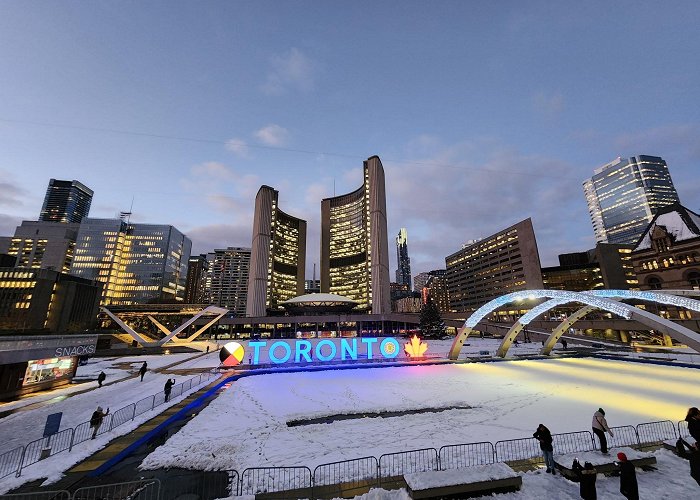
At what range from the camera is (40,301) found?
85.8 m

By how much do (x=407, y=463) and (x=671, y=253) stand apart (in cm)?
7751

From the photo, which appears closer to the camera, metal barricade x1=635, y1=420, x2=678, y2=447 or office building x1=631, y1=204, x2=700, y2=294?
metal barricade x1=635, y1=420, x2=678, y2=447

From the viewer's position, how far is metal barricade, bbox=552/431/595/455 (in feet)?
35.7

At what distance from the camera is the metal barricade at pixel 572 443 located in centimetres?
1087

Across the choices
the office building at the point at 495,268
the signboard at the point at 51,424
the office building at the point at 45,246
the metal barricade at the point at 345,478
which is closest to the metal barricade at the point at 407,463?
the metal barricade at the point at 345,478

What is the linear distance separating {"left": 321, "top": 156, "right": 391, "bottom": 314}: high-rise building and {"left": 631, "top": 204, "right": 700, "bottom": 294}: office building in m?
79.3

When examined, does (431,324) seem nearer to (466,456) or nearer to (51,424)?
(466,456)

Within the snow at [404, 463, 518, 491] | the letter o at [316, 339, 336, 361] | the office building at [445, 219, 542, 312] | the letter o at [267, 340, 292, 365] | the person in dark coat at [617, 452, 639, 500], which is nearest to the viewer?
the person in dark coat at [617, 452, 639, 500]

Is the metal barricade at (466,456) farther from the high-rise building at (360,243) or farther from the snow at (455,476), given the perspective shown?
the high-rise building at (360,243)

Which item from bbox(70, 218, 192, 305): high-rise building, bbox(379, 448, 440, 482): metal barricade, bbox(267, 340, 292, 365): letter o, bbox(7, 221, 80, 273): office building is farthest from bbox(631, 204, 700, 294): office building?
bbox(7, 221, 80, 273): office building

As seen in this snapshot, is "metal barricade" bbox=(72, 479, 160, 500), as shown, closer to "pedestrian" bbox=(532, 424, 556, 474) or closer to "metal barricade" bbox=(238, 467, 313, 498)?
"metal barricade" bbox=(238, 467, 313, 498)

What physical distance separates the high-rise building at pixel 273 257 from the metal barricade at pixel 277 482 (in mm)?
117566

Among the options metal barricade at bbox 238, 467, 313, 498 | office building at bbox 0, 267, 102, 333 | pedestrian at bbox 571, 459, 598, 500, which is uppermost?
office building at bbox 0, 267, 102, 333

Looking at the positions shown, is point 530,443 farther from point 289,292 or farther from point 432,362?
point 289,292
